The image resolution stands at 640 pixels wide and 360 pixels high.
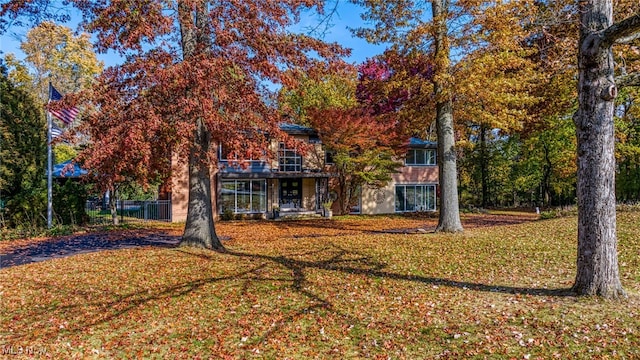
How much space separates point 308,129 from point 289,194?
445 cm

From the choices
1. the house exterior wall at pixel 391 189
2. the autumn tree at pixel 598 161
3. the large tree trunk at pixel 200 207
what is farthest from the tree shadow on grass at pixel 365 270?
the house exterior wall at pixel 391 189

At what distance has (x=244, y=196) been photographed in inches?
934

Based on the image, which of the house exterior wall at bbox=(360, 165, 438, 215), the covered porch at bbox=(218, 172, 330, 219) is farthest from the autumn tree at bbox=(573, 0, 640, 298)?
the house exterior wall at bbox=(360, 165, 438, 215)

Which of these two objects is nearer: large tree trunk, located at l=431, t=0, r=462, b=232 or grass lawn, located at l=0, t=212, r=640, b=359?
grass lawn, located at l=0, t=212, r=640, b=359

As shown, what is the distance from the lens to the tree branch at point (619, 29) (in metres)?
5.06

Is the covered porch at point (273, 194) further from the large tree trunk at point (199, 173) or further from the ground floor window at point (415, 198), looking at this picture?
the large tree trunk at point (199, 173)

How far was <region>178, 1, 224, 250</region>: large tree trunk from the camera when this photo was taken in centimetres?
1036

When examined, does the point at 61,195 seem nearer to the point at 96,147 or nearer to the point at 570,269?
the point at 96,147

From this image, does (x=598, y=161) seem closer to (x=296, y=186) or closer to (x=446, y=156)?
(x=446, y=156)

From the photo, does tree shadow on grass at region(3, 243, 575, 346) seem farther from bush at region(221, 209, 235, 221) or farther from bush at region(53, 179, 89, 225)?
bush at region(221, 209, 235, 221)

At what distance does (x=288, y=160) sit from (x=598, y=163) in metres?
20.2

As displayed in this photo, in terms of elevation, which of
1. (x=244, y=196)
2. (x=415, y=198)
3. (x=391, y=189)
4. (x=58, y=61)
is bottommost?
(x=415, y=198)

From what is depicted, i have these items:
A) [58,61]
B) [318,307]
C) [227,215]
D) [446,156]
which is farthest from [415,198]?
[58,61]

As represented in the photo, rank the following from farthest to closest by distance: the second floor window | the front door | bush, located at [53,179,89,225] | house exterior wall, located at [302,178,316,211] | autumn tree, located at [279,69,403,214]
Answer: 1. house exterior wall, located at [302,178,316,211]
2. the front door
3. the second floor window
4. autumn tree, located at [279,69,403,214]
5. bush, located at [53,179,89,225]
